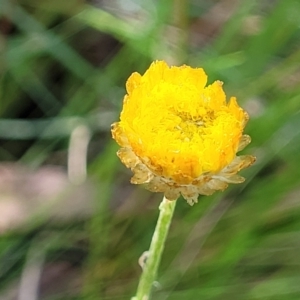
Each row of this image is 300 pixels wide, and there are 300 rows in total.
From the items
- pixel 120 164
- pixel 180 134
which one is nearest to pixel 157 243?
pixel 180 134

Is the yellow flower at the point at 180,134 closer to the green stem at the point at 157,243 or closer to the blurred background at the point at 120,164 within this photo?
the green stem at the point at 157,243

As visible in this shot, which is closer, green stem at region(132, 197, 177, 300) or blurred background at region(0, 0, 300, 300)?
green stem at region(132, 197, 177, 300)

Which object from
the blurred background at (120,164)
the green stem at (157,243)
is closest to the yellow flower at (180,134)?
the green stem at (157,243)

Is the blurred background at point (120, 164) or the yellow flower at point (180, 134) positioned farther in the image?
the blurred background at point (120, 164)

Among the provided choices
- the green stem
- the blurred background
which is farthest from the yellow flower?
the blurred background

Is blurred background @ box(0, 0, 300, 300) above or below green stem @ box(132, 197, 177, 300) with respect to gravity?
above

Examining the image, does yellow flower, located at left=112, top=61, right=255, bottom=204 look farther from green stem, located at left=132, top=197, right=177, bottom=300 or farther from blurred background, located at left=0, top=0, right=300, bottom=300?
blurred background, located at left=0, top=0, right=300, bottom=300
